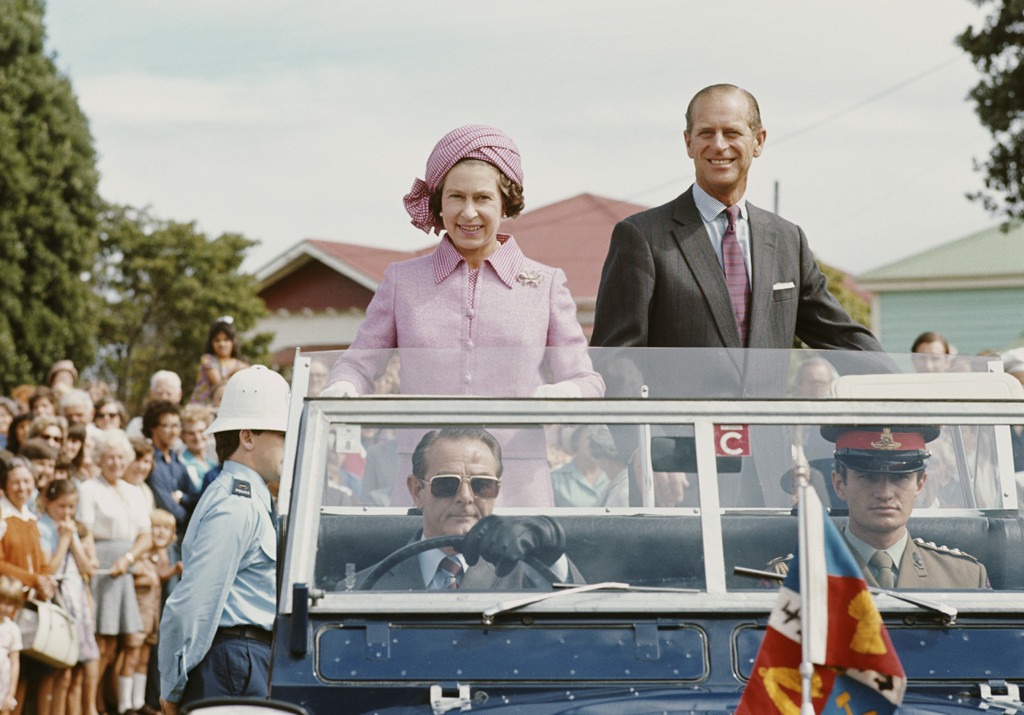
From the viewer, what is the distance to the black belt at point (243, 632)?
206 inches

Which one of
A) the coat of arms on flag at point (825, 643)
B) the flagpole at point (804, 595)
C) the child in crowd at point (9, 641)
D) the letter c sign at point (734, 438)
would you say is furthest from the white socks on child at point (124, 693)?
the flagpole at point (804, 595)

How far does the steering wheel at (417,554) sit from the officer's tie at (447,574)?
0.03m

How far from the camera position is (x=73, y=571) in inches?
373

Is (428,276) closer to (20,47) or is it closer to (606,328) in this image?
(606,328)

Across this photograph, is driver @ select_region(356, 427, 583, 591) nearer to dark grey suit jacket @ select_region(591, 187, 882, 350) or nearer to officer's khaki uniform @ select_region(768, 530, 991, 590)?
officer's khaki uniform @ select_region(768, 530, 991, 590)

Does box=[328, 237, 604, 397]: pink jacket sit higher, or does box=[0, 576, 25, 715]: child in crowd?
box=[328, 237, 604, 397]: pink jacket

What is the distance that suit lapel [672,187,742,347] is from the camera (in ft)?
16.3

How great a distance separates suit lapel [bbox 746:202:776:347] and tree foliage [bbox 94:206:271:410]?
36.2 m

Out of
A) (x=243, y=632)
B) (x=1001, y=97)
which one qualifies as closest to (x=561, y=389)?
(x=243, y=632)

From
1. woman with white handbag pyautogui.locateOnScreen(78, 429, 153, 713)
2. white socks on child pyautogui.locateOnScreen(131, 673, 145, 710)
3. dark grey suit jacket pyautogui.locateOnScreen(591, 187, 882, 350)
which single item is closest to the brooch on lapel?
dark grey suit jacket pyautogui.locateOnScreen(591, 187, 882, 350)

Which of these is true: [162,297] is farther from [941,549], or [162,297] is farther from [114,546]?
[941,549]

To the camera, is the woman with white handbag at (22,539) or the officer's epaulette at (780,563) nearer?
the officer's epaulette at (780,563)

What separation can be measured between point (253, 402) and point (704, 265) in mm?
1556

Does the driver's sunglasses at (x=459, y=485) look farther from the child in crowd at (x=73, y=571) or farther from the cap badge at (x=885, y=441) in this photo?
the child in crowd at (x=73, y=571)
